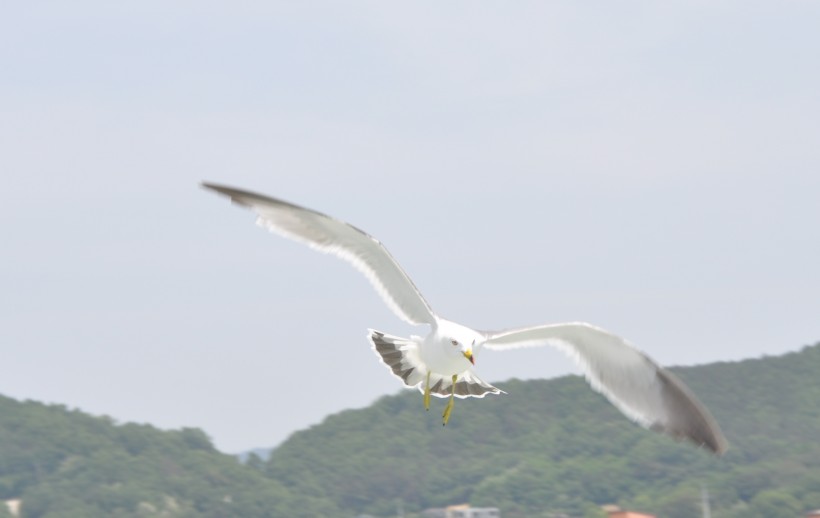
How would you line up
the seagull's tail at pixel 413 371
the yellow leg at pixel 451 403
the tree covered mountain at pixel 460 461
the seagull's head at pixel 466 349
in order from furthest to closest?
the tree covered mountain at pixel 460 461, the seagull's tail at pixel 413 371, the yellow leg at pixel 451 403, the seagull's head at pixel 466 349

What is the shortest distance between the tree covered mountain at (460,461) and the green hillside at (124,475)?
3.4 inches

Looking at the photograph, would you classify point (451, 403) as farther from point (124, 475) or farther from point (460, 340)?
point (124, 475)

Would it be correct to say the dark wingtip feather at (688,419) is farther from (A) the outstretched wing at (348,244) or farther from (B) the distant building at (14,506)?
(B) the distant building at (14,506)

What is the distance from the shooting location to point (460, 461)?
6675 centimetres

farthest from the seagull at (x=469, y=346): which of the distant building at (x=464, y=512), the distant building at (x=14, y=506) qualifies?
the distant building at (x=14, y=506)

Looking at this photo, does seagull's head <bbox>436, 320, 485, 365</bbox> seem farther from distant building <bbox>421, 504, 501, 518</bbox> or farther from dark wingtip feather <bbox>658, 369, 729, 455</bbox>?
distant building <bbox>421, 504, 501, 518</bbox>

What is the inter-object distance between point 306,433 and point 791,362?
23.2m

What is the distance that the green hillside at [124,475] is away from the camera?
59.5 metres

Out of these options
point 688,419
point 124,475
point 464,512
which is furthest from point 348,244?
point 124,475

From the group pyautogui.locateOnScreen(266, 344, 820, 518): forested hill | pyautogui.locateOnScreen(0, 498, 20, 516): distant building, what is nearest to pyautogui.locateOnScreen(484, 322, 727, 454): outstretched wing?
pyautogui.locateOnScreen(266, 344, 820, 518): forested hill

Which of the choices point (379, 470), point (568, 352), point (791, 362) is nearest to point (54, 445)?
point (379, 470)

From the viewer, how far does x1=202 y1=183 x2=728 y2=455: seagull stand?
1341 cm

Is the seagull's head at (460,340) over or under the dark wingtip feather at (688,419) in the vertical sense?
over

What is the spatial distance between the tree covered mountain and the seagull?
123 ft
